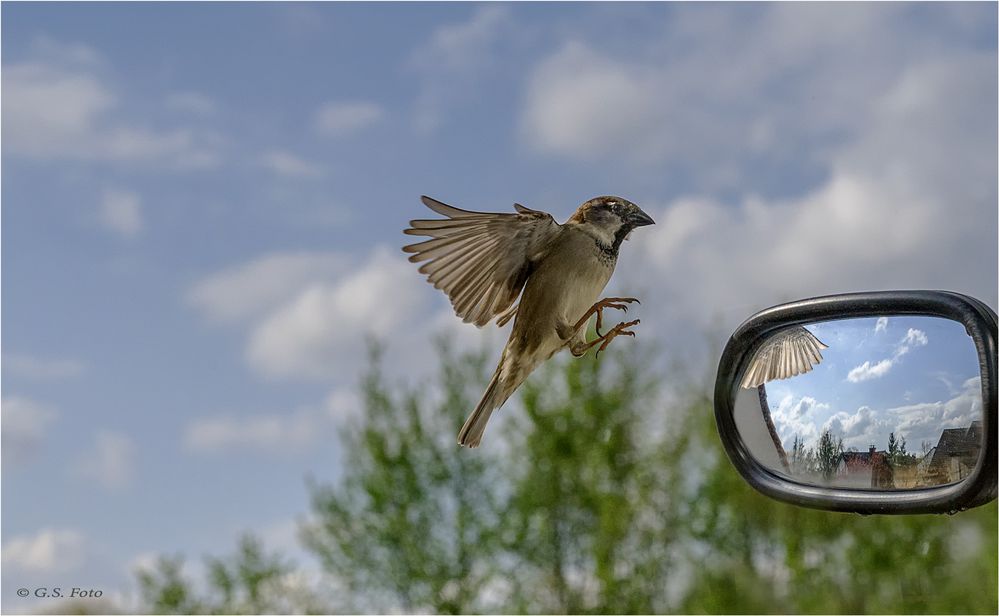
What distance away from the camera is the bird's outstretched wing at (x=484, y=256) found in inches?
48.7

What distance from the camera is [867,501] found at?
114 centimetres

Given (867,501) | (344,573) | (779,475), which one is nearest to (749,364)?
(779,475)

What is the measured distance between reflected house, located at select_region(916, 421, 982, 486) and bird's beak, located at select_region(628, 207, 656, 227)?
46 cm

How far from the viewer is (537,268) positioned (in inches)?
55.4

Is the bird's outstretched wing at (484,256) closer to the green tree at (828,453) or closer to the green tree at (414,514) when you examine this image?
the green tree at (828,453)

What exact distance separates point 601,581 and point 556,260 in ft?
22.5

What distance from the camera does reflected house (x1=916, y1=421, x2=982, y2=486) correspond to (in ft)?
3.36

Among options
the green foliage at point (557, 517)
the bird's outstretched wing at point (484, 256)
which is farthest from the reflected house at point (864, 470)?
the green foliage at point (557, 517)

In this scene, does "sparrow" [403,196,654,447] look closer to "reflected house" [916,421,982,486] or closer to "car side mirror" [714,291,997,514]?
"car side mirror" [714,291,997,514]

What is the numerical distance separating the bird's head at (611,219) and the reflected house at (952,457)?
1.49 ft

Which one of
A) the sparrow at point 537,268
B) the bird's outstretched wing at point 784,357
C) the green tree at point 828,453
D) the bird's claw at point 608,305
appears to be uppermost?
the sparrow at point 537,268

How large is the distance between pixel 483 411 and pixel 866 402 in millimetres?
587

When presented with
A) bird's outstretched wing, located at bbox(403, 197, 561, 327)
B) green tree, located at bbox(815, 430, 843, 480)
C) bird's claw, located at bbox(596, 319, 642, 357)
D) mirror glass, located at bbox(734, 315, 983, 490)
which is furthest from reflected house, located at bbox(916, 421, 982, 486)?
bird's outstretched wing, located at bbox(403, 197, 561, 327)

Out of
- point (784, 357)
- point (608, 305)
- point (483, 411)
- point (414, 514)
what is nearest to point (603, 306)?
point (608, 305)
